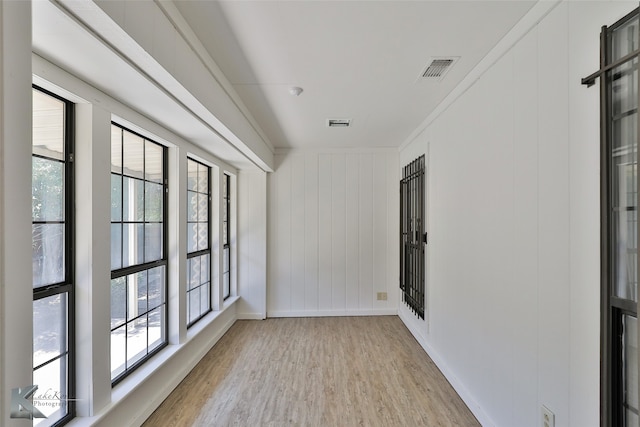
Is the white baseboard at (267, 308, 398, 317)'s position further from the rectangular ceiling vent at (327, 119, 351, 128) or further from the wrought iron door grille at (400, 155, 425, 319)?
the rectangular ceiling vent at (327, 119, 351, 128)

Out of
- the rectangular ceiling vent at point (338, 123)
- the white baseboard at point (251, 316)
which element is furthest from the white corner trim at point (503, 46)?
the white baseboard at point (251, 316)

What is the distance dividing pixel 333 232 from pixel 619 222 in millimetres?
3440

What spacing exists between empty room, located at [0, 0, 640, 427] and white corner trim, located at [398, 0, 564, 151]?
13 mm

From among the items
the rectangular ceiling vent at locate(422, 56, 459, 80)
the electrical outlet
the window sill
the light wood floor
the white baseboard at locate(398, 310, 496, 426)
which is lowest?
the light wood floor

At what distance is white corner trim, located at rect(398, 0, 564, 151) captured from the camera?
55.3 inches

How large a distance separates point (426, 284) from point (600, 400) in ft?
6.84

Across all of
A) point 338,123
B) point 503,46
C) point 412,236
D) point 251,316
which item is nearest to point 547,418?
point 503,46

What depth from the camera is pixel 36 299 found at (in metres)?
1.37

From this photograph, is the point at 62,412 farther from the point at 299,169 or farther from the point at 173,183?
the point at 299,169

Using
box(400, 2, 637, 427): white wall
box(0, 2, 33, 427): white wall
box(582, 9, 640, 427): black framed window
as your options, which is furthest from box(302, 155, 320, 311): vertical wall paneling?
box(0, 2, 33, 427): white wall

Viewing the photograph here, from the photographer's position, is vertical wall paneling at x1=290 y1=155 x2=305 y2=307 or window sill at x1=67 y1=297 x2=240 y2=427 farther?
vertical wall paneling at x1=290 y1=155 x2=305 y2=307

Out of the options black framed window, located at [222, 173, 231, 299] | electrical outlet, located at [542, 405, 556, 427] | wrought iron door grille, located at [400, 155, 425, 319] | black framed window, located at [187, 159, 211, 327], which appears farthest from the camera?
black framed window, located at [222, 173, 231, 299]

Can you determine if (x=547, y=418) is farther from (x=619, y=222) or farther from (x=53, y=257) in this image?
(x=53, y=257)

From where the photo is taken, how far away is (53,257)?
1.49 meters
